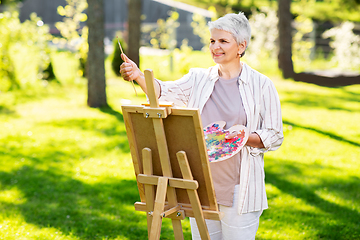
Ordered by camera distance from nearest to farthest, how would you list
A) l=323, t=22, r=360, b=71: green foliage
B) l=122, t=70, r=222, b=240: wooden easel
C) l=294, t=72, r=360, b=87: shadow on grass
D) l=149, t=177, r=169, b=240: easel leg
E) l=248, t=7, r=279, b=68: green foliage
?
l=122, t=70, r=222, b=240: wooden easel < l=149, t=177, r=169, b=240: easel leg < l=294, t=72, r=360, b=87: shadow on grass < l=323, t=22, r=360, b=71: green foliage < l=248, t=7, r=279, b=68: green foliage

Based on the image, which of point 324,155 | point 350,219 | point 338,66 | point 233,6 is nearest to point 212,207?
point 350,219

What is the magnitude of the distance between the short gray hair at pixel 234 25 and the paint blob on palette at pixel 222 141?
0.48m

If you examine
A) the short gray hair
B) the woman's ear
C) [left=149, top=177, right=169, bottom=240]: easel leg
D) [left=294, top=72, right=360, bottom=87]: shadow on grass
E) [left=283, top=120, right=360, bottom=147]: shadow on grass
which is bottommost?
[left=283, top=120, right=360, bottom=147]: shadow on grass

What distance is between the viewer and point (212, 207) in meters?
2.11

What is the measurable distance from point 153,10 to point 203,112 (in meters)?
27.7

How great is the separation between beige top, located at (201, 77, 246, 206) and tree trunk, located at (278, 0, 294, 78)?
1161cm

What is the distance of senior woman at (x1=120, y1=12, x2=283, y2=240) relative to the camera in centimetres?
221

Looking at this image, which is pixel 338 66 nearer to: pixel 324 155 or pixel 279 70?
pixel 279 70

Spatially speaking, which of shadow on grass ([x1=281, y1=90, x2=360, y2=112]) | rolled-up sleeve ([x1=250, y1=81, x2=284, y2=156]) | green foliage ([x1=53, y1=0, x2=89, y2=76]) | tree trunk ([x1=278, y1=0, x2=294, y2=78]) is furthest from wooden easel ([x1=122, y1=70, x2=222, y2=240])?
tree trunk ([x1=278, y1=0, x2=294, y2=78])

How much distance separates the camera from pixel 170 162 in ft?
6.88

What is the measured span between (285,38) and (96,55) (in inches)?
289

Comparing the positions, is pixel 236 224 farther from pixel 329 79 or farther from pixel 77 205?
pixel 329 79

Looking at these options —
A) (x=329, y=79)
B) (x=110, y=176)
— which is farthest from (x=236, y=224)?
(x=329, y=79)

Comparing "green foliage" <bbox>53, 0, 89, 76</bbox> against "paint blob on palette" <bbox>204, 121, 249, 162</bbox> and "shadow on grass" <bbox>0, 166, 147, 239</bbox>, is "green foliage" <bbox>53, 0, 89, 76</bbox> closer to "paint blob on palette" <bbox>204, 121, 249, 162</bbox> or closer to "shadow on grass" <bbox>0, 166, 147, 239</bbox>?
"shadow on grass" <bbox>0, 166, 147, 239</bbox>
